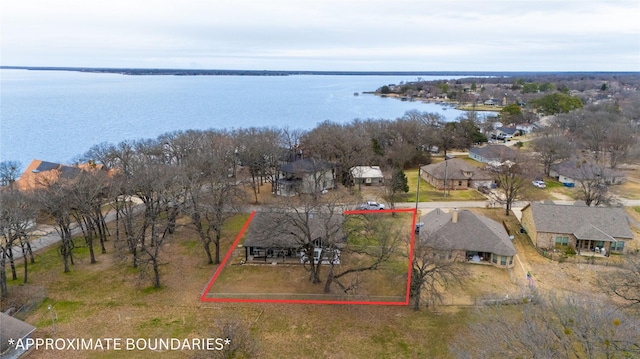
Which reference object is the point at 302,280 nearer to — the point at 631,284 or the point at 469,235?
the point at 469,235

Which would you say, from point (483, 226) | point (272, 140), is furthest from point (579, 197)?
point (272, 140)

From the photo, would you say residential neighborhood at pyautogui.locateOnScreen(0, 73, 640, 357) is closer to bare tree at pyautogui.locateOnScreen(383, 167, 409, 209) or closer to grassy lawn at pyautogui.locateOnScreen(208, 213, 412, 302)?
grassy lawn at pyautogui.locateOnScreen(208, 213, 412, 302)

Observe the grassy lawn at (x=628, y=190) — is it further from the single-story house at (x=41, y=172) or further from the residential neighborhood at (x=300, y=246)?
the single-story house at (x=41, y=172)

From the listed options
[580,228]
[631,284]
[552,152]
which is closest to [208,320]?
[631,284]

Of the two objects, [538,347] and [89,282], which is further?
[89,282]

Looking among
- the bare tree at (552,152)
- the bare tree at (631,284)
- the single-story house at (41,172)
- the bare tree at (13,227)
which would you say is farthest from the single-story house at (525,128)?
the bare tree at (13,227)

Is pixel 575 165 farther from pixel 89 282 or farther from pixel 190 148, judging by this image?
pixel 89 282
